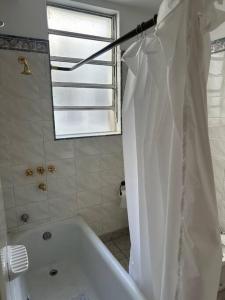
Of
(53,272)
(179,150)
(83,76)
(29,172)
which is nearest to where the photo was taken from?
(179,150)

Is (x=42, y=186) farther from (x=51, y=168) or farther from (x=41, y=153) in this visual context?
(x=41, y=153)

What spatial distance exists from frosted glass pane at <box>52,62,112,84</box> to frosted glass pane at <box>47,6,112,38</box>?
1.02 feet

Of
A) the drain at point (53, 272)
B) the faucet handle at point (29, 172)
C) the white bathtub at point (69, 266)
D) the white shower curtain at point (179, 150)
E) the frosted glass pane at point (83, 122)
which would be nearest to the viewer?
the white shower curtain at point (179, 150)

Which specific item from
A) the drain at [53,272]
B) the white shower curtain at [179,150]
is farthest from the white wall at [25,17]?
the drain at [53,272]

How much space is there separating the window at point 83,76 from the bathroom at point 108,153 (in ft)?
0.03

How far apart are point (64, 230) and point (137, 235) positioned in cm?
104

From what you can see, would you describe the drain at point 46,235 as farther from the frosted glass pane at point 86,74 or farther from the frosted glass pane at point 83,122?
the frosted glass pane at point 86,74

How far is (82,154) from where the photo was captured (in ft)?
6.61

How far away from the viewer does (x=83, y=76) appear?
6.79 feet

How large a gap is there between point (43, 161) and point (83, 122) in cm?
56

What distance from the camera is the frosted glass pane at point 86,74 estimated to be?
→ 1.97m

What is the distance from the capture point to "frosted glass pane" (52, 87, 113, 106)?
199 cm

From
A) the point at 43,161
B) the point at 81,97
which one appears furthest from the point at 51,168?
the point at 81,97

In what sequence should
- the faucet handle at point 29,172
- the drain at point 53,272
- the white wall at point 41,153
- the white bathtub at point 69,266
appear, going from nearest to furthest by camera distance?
the white bathtub at point 69,266 → the white wall at point 41,153 → the faucet handle at point 29,172 → the drain at point 53,272
